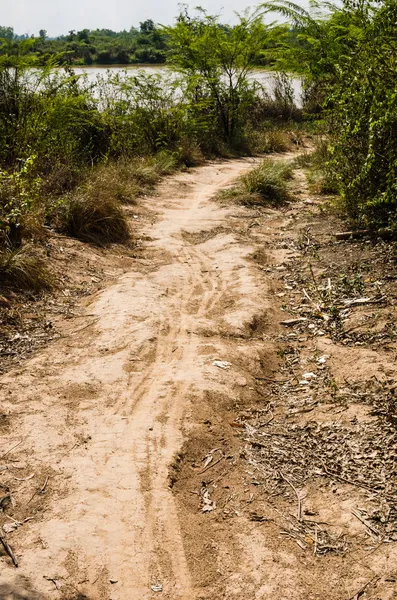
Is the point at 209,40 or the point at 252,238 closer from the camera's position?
the point at 252,238

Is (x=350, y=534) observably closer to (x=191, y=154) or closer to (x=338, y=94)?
(x=338, y=94)

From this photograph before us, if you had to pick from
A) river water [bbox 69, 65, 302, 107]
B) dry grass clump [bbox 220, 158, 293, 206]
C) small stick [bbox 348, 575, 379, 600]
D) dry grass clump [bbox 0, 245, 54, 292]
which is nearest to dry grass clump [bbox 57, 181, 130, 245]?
dry grass clump [bbox 0, 245, 54, 292]

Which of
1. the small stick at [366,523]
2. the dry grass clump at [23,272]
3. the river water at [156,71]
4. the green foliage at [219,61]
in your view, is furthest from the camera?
the green foliage at [219,61]

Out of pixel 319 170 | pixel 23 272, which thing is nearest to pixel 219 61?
pixel 319 170

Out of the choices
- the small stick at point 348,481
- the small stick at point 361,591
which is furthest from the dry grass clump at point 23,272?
the small stick at point 361,591

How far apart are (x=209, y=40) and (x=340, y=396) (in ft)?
46.0

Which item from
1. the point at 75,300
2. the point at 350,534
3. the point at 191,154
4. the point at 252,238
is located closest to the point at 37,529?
the point at 350,534

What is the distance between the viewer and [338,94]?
7219mm

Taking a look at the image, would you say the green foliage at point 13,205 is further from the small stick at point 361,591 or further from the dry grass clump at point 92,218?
the small stick at point 361,591

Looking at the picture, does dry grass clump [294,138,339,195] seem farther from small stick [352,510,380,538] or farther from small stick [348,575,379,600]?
small stick [348,575,379,600]

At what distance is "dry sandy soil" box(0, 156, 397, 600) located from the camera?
2.70 metres

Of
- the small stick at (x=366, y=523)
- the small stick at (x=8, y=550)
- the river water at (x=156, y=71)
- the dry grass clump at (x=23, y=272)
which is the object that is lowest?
the small stick at (x=8, y=550)

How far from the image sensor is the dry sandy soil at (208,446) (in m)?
2.70

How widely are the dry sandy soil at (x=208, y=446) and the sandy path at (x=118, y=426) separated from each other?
Result: 11 mm
